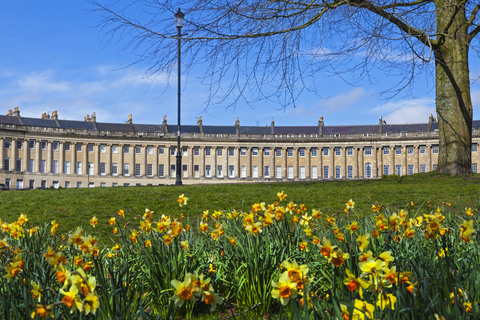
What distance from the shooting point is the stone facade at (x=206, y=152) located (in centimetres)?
8594

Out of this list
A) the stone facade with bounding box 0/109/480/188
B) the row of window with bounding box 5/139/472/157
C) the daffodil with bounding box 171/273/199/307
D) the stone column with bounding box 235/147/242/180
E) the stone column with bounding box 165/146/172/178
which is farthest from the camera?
the stone column with bounding box 235/147/242/180

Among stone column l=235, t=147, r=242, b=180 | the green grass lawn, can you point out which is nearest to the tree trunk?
the green grass lawn

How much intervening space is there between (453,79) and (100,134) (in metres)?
82.2

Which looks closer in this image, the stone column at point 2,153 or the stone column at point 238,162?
the stone column at point 2,153

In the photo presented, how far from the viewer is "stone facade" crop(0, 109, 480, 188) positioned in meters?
85.9

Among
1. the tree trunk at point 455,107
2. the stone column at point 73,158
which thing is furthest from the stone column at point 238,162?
the tree trunk at point 455,107

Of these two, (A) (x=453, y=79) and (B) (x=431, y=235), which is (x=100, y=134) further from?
(B) (x=431, y=235)

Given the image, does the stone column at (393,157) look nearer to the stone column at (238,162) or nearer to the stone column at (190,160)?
the stone column at (238,162)

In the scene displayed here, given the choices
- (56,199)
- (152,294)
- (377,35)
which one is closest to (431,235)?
Answer: (152,294)

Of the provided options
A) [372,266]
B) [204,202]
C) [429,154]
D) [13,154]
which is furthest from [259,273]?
[429,154]

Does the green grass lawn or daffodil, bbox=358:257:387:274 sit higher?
daffodil, bbox=358:257:387:274

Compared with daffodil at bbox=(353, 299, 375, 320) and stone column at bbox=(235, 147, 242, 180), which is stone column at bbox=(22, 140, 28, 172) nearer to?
stone column at bbox=(235, 147, 242, 180)

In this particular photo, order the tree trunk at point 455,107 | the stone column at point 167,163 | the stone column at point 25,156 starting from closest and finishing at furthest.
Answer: the tree trunk at point 455,107, the stone column at point 25,156, the stone column at point 167,163

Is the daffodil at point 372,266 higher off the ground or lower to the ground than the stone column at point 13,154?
lower
